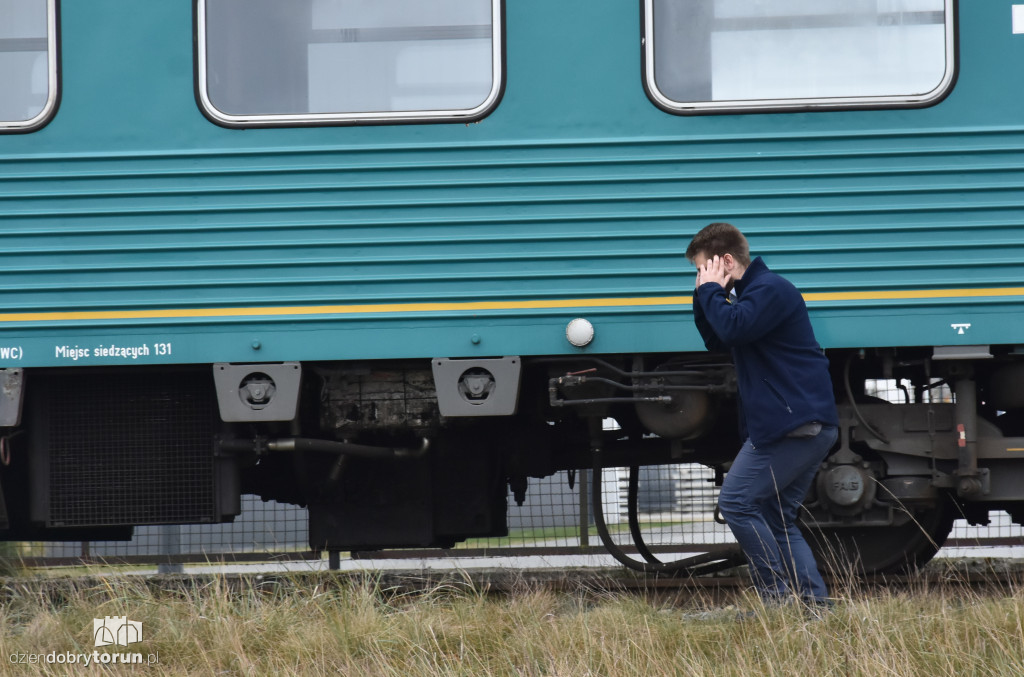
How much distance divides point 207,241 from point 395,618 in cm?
183

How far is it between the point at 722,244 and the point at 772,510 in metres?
1.08

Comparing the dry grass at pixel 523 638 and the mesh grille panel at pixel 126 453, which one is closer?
the dry grass at pixel 523 638

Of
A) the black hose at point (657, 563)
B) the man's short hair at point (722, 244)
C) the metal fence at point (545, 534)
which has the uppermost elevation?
the man's short hair at point (722, 244)

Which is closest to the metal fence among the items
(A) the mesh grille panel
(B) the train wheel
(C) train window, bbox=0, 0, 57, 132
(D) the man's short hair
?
(B) the train wheel

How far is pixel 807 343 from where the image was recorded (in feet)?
12.1

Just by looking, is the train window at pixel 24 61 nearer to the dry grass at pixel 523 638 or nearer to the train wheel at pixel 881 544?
the dry grass at pixel 523 638

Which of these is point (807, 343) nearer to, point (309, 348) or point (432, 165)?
point (432, 165)

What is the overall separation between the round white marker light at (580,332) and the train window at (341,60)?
104cm

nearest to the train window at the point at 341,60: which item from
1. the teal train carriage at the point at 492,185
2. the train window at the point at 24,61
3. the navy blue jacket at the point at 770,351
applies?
the teal train carriage at the point at 492,185

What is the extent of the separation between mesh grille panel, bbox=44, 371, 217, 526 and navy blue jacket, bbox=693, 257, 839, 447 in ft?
7.86

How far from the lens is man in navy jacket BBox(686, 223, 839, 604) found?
362 cm

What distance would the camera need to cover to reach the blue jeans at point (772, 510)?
12.2ft

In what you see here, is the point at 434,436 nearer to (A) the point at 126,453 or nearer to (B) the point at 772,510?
(A) the point at 126,453

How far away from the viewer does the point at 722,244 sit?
370 centimetres
